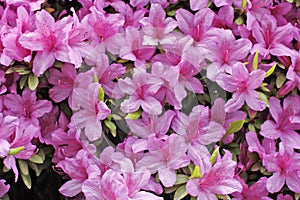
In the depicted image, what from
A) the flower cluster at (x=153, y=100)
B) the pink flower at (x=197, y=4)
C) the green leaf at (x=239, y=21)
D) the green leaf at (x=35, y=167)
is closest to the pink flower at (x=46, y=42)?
the flower cluster at (x=153, y=100)

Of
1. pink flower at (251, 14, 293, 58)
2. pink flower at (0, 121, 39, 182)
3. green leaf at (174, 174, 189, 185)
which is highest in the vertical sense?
pink flower at (251, 14, 293, 58)

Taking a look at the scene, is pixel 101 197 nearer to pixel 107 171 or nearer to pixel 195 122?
pixel 107 171

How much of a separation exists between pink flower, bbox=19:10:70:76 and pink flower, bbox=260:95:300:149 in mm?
560

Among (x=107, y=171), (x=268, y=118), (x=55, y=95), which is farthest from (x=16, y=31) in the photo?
(x=268, y=118)

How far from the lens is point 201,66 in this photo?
5.54 ft

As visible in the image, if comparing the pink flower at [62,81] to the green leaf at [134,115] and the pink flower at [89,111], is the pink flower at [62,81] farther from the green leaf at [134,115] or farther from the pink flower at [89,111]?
the green leaf at [134,115]

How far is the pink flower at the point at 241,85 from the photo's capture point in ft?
5.34

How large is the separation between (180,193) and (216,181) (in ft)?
0.31

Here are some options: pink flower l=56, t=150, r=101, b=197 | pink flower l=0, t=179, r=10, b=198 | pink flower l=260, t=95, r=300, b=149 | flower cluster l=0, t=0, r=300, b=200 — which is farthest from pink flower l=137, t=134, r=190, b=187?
pink flower l=0, t=179, r=10, b=198

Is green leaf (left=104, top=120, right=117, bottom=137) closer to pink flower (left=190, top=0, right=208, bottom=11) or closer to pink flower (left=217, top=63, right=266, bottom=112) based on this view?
pink flower (left=217, top=63, right=266, bottom=112)

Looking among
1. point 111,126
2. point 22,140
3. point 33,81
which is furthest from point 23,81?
point 111,126

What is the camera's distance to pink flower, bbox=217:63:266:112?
163cm

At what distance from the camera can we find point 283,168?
1.63 metres

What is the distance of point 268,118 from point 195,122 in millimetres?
221
